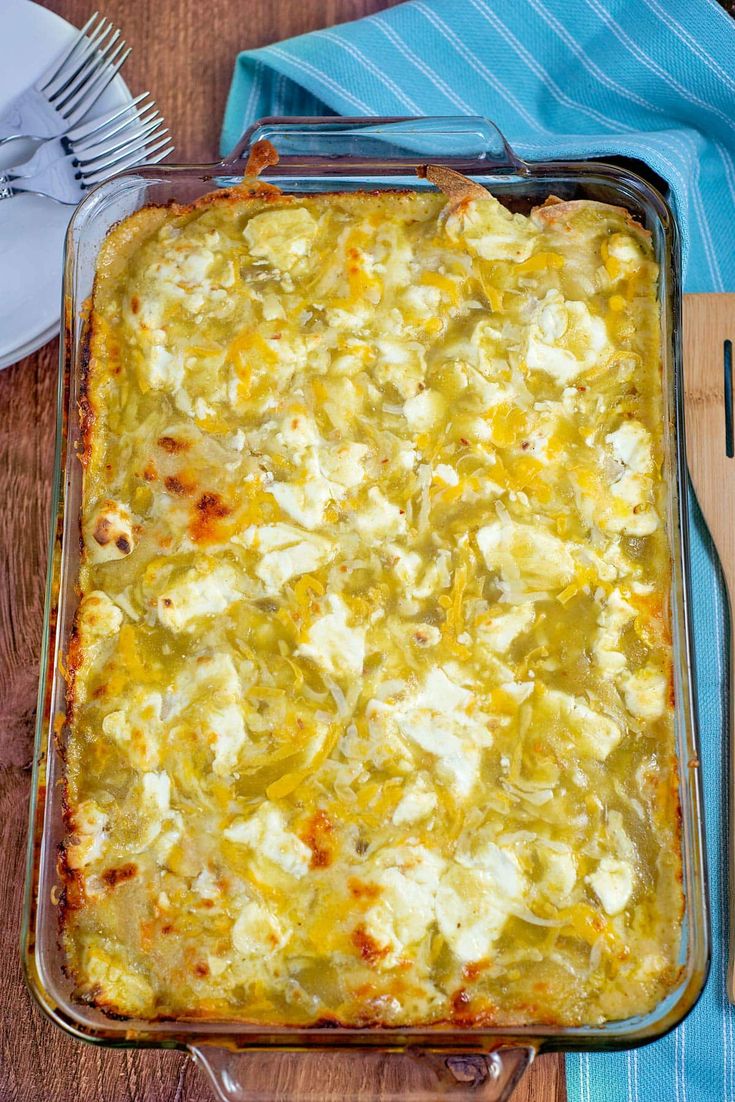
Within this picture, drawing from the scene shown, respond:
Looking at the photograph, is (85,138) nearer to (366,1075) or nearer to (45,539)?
(45,539)

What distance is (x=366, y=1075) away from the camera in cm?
171

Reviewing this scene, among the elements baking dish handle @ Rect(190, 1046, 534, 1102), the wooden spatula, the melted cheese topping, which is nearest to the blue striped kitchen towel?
the wooden spatula

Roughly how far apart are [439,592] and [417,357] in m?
0.39

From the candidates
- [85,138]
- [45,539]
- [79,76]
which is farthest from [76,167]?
[45,539]

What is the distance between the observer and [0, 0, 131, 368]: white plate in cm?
189

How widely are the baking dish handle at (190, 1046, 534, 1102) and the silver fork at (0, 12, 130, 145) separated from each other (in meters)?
1.62

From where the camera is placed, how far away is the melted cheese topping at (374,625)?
5.05ft

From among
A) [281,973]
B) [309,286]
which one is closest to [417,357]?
[309,286]

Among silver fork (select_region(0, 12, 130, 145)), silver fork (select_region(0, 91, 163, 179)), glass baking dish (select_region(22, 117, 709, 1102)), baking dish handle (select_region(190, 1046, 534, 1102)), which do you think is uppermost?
silver fork (select_region(0, 12, 130, 145))

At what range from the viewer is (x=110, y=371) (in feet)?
5.70

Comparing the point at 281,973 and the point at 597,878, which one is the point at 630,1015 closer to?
the point at 597,878

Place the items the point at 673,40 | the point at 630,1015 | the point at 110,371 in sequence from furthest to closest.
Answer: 1. the point at 673,40
2. the point at 110,371
3. the point at 630,1015

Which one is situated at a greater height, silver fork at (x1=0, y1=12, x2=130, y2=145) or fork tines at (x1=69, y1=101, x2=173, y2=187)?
silver fork at (x1=0, y1=12, x2=130, y2=145)

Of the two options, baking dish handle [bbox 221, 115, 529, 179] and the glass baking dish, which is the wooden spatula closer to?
the glass baking dish
